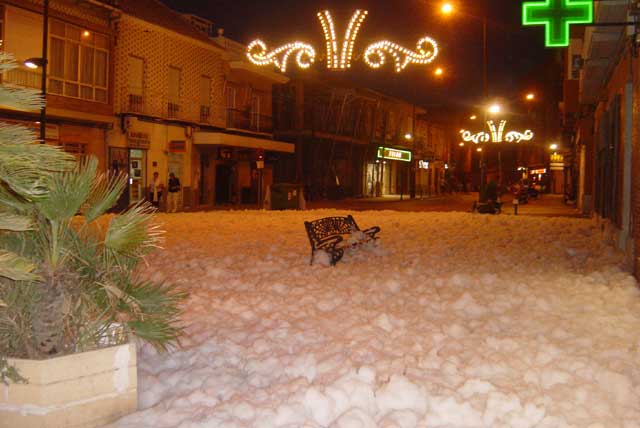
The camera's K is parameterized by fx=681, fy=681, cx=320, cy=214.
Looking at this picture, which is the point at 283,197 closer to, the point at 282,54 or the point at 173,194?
the point at 173,194

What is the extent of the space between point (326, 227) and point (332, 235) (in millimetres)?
195

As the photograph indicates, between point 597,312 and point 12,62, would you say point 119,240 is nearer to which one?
point 12,62

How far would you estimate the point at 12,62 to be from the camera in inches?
123

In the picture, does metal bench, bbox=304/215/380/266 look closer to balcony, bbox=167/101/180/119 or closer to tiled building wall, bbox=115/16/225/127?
tiled building wall, bbox=115/16/225/127

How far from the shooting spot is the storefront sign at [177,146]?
3067 centimetres

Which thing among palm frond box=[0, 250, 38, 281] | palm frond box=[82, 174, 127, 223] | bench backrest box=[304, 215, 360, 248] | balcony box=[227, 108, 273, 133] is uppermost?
balcony box=[227, 108, 273, 133]

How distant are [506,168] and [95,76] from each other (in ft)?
254

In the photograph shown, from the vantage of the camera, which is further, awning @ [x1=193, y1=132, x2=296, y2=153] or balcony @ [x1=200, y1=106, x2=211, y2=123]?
balcony @ [x1=200, y1=106, x2=211, y2=123]

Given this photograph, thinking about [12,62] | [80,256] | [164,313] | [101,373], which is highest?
[12,62]

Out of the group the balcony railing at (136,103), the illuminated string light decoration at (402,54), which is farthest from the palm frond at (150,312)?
the balcony railing at (136,103)

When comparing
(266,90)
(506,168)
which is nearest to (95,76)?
(266,90)

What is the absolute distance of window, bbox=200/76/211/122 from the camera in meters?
34.1

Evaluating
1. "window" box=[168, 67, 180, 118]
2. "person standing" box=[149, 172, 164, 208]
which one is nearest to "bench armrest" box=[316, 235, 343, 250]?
"person standing" box=[149, 172, 164, 208]

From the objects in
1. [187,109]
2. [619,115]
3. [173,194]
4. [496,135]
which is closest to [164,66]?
[187,109]
